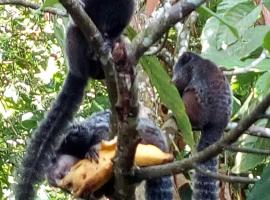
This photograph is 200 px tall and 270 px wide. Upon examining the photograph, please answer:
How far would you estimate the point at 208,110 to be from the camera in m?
1.84

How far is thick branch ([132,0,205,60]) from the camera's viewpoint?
1.04 m

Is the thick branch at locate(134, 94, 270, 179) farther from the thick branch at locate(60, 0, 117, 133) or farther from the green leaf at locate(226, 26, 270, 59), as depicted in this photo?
the green leaf at locate(226, 26, 270, 59)

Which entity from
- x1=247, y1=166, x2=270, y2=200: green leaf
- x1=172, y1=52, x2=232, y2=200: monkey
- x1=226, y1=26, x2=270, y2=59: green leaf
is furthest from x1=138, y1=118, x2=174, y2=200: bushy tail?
x1=247, y1=166, x2=270, y2=200: green leaf

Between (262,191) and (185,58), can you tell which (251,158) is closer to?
(185,58)

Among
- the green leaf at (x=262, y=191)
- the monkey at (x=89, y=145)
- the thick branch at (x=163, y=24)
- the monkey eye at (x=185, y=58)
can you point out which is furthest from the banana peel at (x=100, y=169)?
the monkey eye at (x=185, y=58)

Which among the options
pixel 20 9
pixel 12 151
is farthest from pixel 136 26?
pixel 20 9

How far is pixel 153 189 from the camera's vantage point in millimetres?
1633

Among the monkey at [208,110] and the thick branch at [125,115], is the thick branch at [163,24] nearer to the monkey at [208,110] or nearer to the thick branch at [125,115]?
the thick branch at [125,115]

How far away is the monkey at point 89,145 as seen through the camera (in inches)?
56.9

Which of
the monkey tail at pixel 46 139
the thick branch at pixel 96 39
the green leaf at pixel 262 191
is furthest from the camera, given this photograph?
the monkey tail at pixel 46 139

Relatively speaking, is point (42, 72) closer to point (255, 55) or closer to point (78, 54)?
point (255, 55)

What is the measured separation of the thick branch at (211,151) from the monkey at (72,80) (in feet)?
0.91

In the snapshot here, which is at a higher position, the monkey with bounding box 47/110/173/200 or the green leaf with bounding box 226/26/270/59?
the green leaf with bounding box 226/26/270/59

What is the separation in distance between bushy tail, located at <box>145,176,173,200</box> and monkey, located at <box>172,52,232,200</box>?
14 cm
